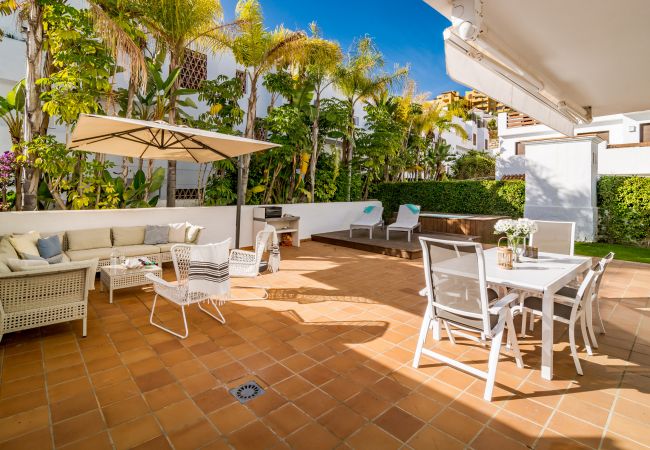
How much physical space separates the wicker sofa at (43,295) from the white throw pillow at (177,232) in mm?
3313

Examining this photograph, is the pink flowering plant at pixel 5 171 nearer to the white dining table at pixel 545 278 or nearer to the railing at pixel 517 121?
the white dining table at pixel 545 278

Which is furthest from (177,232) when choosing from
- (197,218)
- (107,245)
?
(107,245)

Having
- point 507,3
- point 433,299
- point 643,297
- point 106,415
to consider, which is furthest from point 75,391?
point 643,297

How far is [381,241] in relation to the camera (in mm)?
10164

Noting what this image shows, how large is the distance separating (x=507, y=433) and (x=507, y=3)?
3445 mm

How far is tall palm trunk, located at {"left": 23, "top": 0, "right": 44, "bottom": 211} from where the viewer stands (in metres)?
6.23

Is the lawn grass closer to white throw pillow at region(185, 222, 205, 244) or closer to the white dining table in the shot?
the white dining table

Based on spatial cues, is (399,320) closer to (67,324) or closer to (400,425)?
(400,425)

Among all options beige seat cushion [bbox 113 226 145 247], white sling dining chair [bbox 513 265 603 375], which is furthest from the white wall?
beige seat cushion [bbox 113 226 145 247]

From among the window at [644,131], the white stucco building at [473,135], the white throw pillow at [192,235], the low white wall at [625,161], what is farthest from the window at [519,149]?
the white throw pillow at [192,235]

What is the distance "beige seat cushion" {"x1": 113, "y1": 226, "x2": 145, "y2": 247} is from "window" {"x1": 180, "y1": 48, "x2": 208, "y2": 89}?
615 cm

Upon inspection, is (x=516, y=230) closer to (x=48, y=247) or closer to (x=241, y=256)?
(x=241, y=256)

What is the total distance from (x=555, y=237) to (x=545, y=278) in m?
2.23

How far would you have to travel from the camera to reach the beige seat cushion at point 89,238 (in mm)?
6320
